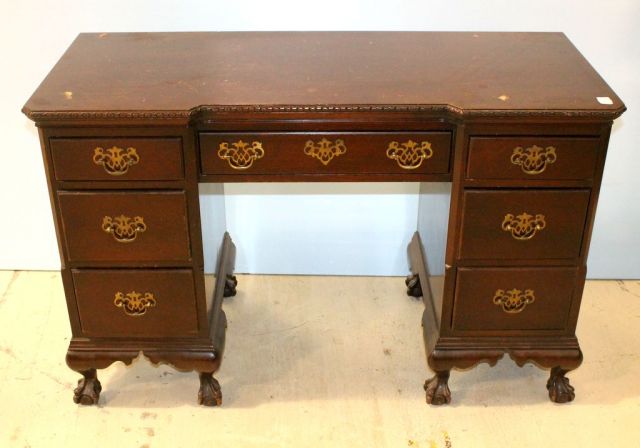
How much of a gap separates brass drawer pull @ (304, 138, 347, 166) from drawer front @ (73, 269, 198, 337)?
420 mm

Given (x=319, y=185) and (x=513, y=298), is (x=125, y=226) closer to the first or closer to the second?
(x=319, y=185)

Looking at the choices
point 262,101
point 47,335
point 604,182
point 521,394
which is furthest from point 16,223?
point 604,182

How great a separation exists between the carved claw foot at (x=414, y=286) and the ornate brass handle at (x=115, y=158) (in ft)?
3.44

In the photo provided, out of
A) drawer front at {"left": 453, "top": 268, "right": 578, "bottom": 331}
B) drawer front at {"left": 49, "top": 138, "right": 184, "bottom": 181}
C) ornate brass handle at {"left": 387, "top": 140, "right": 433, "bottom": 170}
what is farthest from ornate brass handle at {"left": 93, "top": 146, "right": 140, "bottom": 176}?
drawer front at {"left": 453, "top": 268, "right": 578, "bottom": 331}

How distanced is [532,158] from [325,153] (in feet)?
1.50

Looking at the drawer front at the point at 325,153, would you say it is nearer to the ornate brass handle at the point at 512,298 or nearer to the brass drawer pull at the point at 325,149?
the brass drawer pull at the point at 325,149

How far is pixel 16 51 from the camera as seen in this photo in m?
2.35

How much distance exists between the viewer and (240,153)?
1.84m

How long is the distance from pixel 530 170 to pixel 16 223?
164cm

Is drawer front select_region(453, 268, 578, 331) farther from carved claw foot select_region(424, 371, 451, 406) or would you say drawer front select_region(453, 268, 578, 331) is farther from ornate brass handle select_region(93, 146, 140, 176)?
ornate brass handle select_region(93, 146, 140, 176)

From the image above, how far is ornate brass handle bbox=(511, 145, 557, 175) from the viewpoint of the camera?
71.2 inches

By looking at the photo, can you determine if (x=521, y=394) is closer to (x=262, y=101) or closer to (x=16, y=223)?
(x=262, y=101)

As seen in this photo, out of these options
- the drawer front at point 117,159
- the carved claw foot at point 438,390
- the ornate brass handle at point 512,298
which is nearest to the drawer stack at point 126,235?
the drawer front at point 117,159

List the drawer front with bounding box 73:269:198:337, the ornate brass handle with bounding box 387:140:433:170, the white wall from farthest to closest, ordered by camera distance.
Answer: the white wall
the drawer front with bounding box 73:269:198:337
the ornate brass handle with bounding box 387:140:433:170
